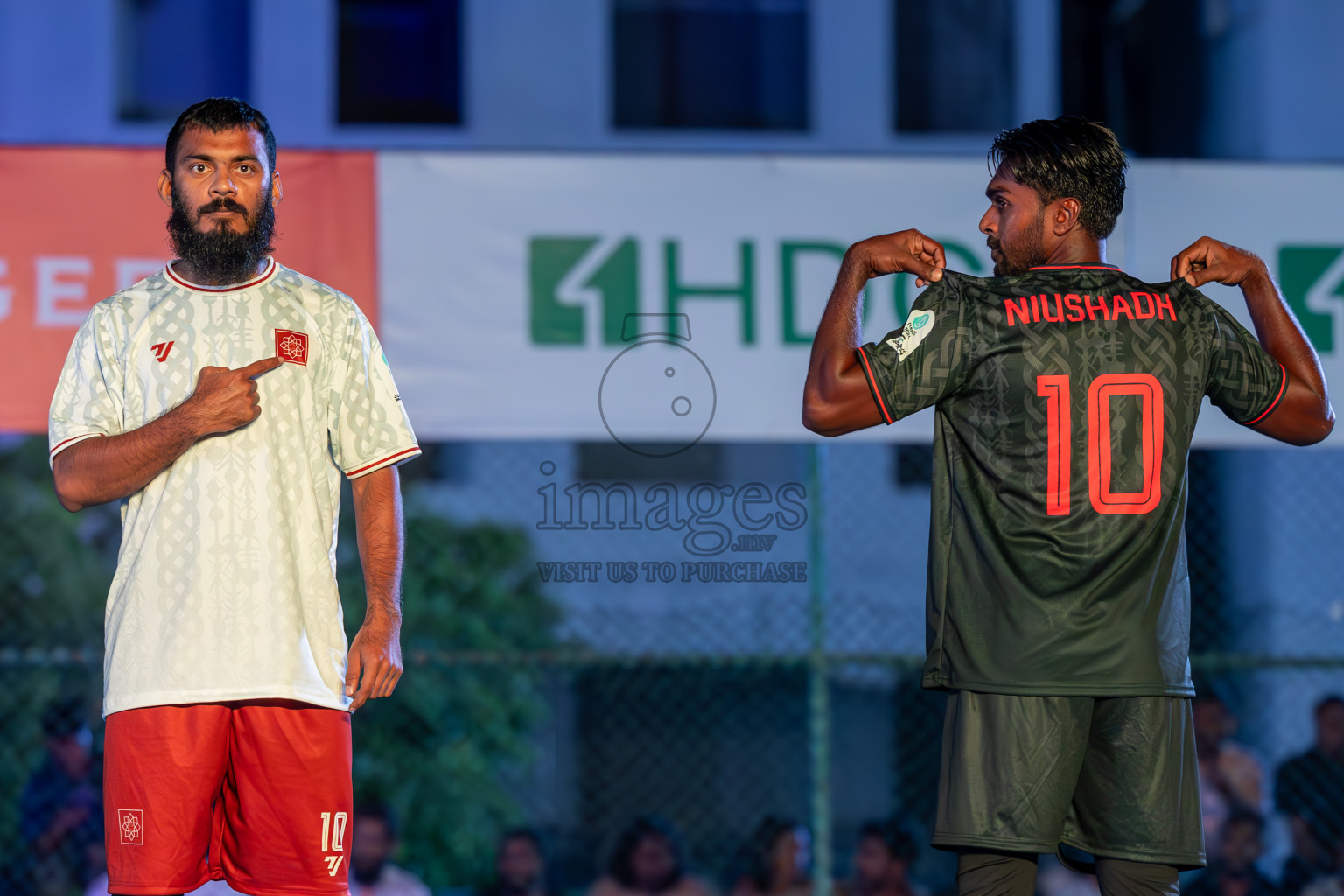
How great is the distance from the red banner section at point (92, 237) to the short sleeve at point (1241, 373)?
2.88 meters

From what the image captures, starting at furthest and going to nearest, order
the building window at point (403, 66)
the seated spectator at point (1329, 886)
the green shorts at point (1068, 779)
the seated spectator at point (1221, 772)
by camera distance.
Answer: the building window at point (403, 66)
the seated spectator at point (1221, 772)
the seated spectator at point (1329, 886)
the green shorts at point (1068, 779)

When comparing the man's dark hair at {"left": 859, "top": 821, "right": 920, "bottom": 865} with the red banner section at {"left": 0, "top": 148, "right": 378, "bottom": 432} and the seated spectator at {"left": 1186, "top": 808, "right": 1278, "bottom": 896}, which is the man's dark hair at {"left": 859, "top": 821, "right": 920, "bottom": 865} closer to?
the seated spectator at {"left": 1186, "top": 808, "right": 1278, "bottom": 896}

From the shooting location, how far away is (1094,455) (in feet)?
7.40

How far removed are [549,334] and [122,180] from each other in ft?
4.79

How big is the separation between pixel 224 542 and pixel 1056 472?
1413mm

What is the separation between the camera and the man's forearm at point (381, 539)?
247 centimetres

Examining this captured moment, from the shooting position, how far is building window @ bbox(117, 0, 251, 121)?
340 inches

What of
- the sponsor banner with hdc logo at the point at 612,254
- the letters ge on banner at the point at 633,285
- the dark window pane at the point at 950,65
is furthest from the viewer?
the dark window pane at the point at 950,65

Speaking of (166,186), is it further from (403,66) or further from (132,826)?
(403,66)

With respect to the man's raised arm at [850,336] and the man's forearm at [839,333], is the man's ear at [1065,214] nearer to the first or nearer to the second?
the man's raised arm at [850,336]

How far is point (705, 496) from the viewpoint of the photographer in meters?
5.07

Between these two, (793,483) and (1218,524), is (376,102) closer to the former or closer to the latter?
(793,483)

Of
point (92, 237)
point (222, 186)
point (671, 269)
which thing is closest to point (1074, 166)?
point (222, 186)

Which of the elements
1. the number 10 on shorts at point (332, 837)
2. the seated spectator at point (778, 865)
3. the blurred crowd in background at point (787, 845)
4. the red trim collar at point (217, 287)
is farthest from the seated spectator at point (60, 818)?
the red trim collar at point (217, 287)
